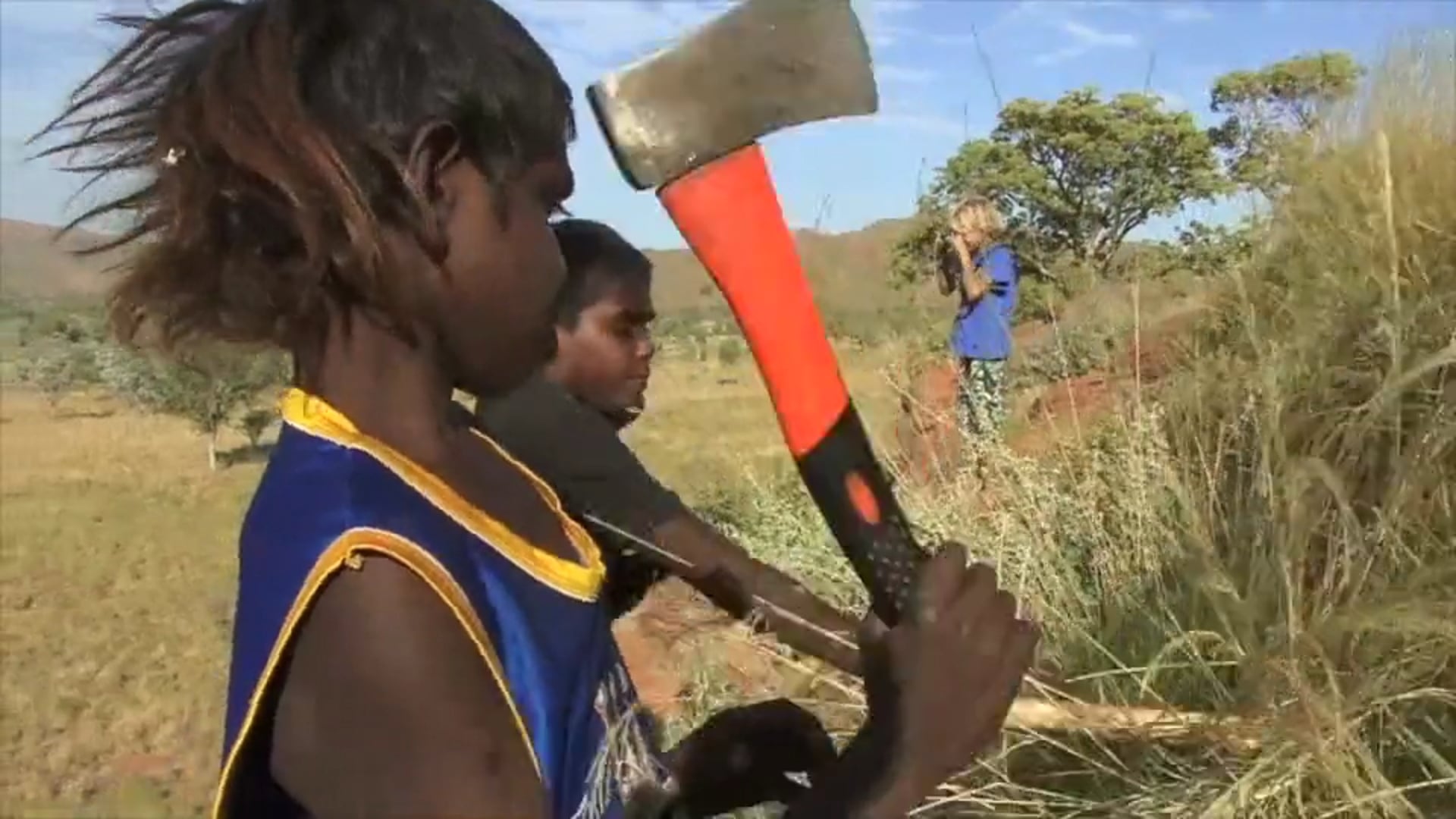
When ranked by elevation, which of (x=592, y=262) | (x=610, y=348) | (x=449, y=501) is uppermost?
(x=449, y=501)

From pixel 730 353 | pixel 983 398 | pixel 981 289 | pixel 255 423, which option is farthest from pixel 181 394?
pixel 983 398

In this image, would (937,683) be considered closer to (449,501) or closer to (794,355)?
(449,501)

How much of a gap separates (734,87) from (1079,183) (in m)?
5.61

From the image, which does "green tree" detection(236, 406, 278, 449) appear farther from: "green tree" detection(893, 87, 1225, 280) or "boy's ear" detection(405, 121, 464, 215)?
"boy's ear" detection(405, 121, 464, 215)

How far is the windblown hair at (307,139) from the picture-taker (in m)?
1.17

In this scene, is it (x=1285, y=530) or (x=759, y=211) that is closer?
(x=759, y=211)

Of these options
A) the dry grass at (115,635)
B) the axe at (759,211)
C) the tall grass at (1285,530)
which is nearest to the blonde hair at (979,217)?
the tall grass at (1285,530)

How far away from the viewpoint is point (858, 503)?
5.39 ft

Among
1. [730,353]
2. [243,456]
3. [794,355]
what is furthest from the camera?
[730,353]

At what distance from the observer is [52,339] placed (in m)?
38.3

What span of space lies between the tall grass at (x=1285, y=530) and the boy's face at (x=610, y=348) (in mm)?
844

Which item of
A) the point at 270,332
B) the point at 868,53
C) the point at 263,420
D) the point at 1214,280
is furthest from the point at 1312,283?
the point at 263,420

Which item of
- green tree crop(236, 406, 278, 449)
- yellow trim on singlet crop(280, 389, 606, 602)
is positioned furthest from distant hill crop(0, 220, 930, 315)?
green tree crop(236, 406, 278, 449)

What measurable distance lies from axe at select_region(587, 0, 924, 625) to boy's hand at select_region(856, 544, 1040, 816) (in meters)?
0.36
